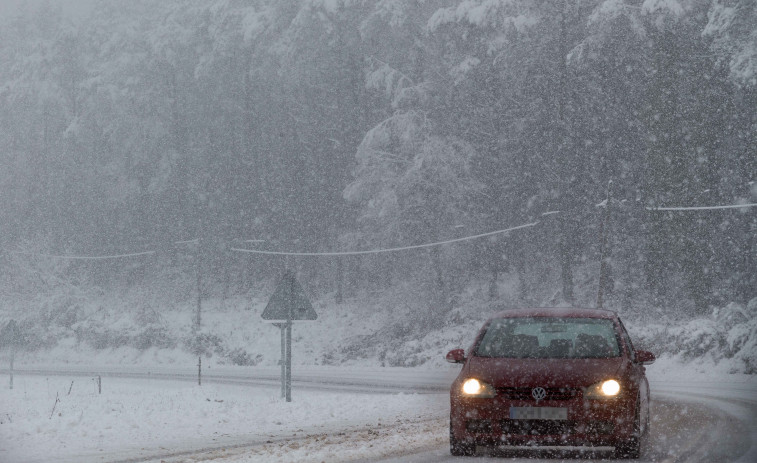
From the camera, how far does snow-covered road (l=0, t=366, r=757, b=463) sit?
11.6 metres

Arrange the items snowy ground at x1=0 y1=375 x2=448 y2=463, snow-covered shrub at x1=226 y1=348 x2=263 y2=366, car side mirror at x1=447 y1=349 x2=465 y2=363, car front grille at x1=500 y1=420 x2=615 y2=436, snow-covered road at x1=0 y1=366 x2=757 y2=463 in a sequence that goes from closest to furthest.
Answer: car front grille at x1=500 y1=420 x2=615 y2=436, car side mirror at x1=447 y1=349 x2=465 y2=363, snow-covered road at x1=0 y1=366 x2=757 y2=463, snowy ground at x1=0 y1=375 x2=448 y2=463, snow-covered shrub at x1=226 y1=348 x2=263 y2=366

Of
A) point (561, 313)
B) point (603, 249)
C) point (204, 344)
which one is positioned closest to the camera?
point (561, 313)

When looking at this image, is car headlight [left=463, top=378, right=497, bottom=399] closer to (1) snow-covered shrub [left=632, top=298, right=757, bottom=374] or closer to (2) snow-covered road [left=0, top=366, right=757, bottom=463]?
(2) snow-covered road [left=0, top=366, right=757, bottom=463]

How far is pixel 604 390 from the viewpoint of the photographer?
1012 cm

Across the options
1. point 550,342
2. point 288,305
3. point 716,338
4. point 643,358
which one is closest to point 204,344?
point 716,338

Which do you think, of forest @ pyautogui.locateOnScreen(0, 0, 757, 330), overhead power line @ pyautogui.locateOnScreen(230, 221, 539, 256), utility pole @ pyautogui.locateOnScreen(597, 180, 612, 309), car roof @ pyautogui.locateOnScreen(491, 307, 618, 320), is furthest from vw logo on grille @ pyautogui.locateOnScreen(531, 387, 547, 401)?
overhead power line @ pyautogui.locateOnScreen(230, 221, 539, 256)

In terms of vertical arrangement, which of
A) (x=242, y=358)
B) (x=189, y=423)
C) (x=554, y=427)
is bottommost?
(x=242, y=358)

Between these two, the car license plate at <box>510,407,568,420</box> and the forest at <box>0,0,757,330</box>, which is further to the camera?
the forest at <box>0,0,757,330</box>

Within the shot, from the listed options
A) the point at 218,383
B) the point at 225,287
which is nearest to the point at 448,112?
the point at 225,287

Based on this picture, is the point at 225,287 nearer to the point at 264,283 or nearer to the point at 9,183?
the point at 264,283

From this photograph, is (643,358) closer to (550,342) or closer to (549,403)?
(550,342)

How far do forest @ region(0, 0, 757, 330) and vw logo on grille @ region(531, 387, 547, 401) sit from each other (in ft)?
93.4

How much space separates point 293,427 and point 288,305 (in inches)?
174

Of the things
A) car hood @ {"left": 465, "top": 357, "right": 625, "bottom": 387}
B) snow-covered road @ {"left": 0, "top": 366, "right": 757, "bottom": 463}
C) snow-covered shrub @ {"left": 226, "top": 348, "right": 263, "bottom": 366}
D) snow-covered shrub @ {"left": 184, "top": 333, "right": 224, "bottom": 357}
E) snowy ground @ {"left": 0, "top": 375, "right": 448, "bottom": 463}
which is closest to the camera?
car hood @ {"left": 465, "top": 357, "right": 625, "bottom": 387}
